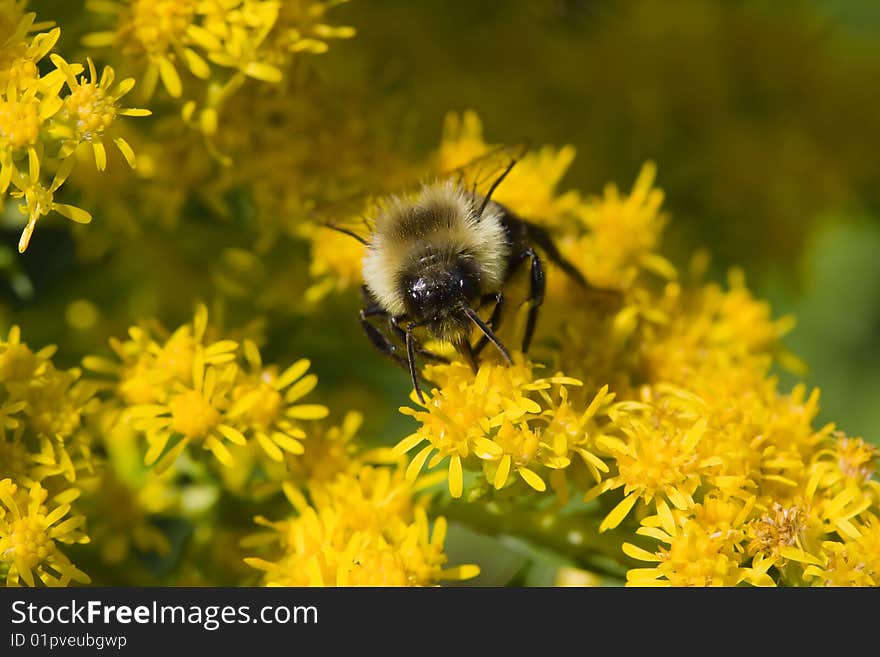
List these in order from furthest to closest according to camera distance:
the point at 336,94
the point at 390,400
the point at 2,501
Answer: the point at 390,400 < the point at 336,94 < the point at 2,501

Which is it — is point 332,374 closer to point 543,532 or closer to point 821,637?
point 543,532

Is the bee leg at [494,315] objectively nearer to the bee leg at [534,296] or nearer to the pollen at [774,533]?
the bee leg at [534,296]

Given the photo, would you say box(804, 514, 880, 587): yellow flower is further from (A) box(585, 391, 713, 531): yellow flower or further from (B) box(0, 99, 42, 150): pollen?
(B) box(0, 99, 42, 150): pollen

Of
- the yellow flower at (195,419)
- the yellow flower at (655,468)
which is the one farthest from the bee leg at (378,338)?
the yellow flower at (655,468)

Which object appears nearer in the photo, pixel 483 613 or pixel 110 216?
pixel 483 613

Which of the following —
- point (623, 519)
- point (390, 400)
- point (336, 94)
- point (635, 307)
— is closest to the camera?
point (623, 519)

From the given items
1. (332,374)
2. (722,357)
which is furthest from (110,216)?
(722,357)

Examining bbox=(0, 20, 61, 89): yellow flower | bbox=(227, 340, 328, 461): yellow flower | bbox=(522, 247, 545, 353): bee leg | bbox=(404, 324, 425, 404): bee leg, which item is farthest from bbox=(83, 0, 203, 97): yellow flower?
bbox=(522, 247, 545, 353): bee leg
